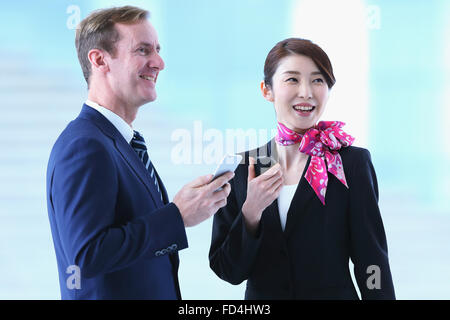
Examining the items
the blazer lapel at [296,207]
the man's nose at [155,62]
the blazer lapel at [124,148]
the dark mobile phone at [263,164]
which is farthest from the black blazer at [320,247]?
the man's nose at [155,62]

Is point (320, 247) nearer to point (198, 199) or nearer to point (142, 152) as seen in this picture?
point (198, 199)

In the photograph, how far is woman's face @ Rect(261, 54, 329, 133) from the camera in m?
1.85

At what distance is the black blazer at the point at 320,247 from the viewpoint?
5.77ft

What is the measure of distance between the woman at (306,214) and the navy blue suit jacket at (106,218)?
1.11ft

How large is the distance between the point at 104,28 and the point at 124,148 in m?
0.42

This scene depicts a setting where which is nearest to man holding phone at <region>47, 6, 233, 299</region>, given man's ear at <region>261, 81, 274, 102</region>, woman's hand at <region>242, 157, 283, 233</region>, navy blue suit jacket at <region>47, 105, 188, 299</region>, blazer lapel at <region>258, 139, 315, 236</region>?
navy blue suit jacket at <region>47, 105, 188, 299</region>

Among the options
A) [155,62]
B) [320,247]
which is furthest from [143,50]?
[320,247]

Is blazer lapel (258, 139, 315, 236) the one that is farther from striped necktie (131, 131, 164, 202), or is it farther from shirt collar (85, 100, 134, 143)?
shirt collar (85, 100, 134, 143)

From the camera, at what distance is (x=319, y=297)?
69.2 inches

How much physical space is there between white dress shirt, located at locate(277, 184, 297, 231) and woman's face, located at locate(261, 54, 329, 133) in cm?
23
